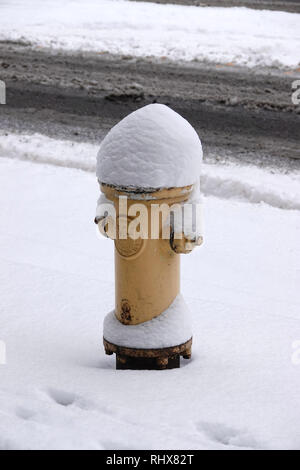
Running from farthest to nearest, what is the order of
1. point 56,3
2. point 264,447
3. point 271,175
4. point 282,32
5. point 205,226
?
point 56,3, point 282,32, point 271,175, point 205,226, point 264,447

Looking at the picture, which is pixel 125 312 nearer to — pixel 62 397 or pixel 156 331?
pixel 156 331

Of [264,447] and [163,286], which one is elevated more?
[163,286]

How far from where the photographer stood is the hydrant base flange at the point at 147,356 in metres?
2.49

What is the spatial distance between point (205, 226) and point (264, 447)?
2293 millimetres

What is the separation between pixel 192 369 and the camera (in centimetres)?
256

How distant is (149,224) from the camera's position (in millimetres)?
2303

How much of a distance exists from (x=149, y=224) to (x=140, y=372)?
0.59m

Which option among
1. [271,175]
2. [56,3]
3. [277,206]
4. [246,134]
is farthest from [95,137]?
[56,3]

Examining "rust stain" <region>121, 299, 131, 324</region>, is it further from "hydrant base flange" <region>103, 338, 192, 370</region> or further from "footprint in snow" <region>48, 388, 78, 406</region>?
"footprint in snow" <region>48, 388, 78, 406</region>

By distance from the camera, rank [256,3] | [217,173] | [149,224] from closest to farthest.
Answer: [149,224] → [217,173] → [256,3]

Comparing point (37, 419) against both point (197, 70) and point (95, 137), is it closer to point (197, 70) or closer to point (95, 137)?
point (95, 137)

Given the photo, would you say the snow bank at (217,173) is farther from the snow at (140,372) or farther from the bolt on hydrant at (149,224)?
the bolt on hydrant at (149,224)

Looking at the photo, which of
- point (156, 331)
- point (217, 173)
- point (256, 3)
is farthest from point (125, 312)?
point (256, 3)

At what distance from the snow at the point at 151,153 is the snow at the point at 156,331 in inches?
21.0
